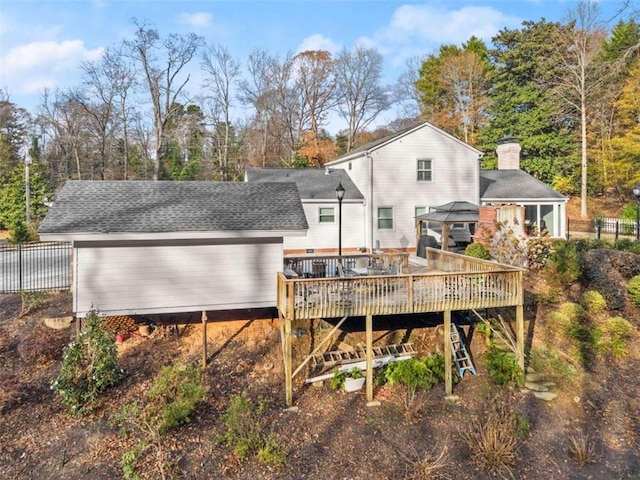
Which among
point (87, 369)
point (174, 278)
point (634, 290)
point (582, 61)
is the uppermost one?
point (582, 61)

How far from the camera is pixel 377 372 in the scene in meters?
9.82

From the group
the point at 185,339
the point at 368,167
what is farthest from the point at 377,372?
the point at 368,167

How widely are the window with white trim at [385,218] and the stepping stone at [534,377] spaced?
401 inches

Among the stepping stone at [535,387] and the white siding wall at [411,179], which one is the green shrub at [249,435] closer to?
the stepping stone at [535,387]

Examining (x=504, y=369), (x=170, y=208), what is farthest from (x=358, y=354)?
(x=170, y=208)

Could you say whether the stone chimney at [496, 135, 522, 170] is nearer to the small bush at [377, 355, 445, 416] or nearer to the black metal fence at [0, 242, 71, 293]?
the small bush at [377, 355, 445, 416]

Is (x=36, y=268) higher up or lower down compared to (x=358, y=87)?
lower down

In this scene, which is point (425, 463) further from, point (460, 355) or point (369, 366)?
point (460, 355)

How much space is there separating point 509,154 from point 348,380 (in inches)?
809

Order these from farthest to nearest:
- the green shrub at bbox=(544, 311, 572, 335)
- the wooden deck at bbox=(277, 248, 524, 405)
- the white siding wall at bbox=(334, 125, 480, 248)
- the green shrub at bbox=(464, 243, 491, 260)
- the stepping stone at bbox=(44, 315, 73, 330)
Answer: the white siding wall at bbox=(334, 125, 480, 248)
the green shrub at bbox=(464, 243, 491, 260)
the stepping stone at bbox=(44, 315, 73, 330)
the green shrub at bbox=(544, 311, 572, 335)
the wooden deck at bbox=(277, 248, 524, 405)

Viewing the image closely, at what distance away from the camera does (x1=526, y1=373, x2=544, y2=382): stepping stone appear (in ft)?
32.0

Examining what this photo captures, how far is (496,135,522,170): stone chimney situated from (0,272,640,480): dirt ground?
51.9 ft

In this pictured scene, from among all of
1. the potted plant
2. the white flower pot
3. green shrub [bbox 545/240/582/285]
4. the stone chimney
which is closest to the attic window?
green shrub [bbox 545/240/582/285]

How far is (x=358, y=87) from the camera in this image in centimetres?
3997
